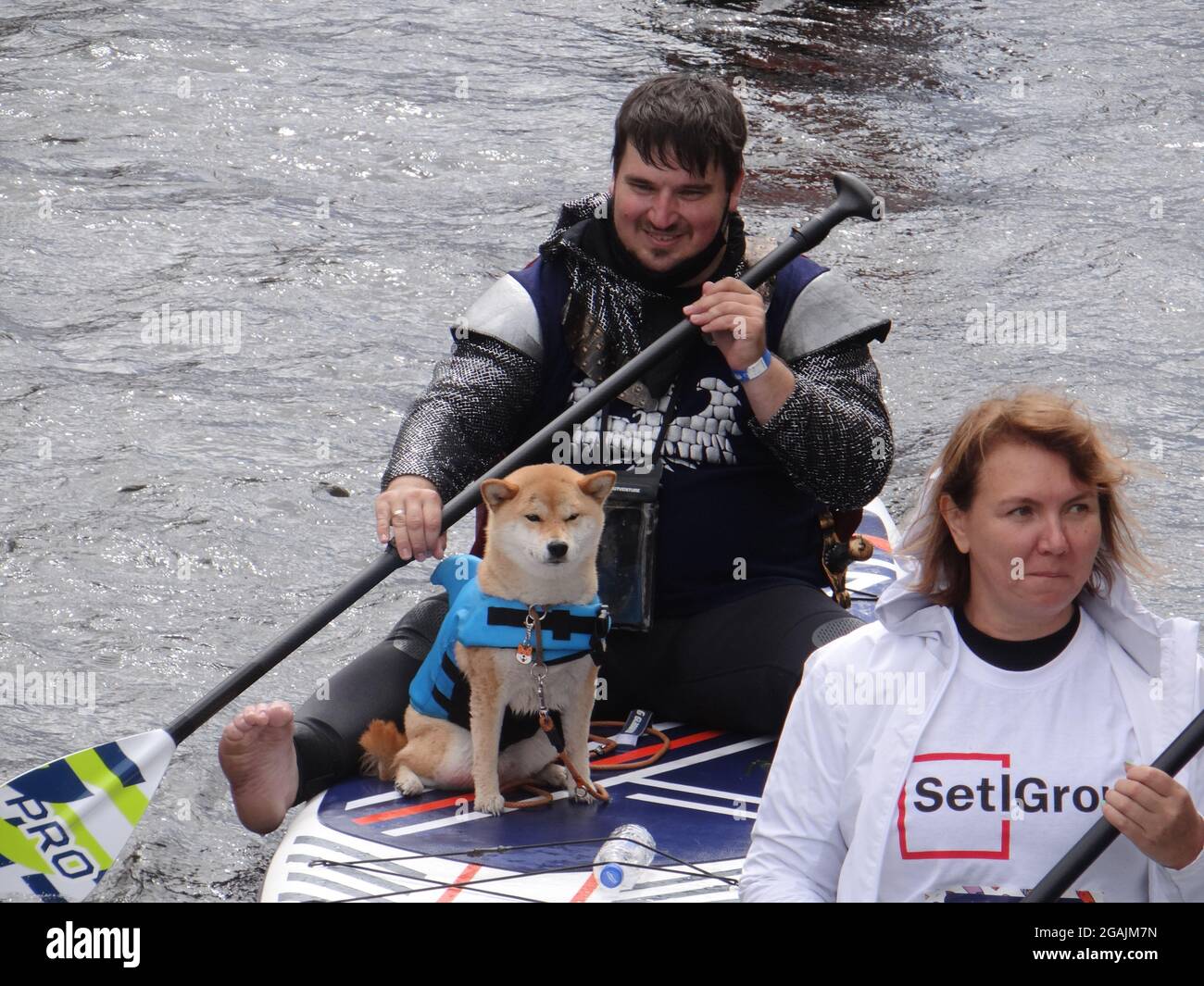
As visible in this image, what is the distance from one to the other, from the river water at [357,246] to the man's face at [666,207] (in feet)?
6.93

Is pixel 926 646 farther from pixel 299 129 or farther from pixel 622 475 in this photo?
pixel 299 129

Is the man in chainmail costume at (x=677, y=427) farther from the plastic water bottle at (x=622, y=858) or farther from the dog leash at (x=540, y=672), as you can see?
the plastic water bottle at (x=622, y=858)

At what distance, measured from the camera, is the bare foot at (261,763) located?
296 cm

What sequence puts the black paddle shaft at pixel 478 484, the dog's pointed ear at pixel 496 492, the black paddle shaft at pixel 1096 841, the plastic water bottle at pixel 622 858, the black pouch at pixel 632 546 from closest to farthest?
the black paddle shaft at pixel 1096 841 → the plastic water bottle at pixel 622 858 → the dog's pointed ear at pixel 496 492 → the black paddle shaft at pixel 478 484 → the black pouch at pixel 632 546

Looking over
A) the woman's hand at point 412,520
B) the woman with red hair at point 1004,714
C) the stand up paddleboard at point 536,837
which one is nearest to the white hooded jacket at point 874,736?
the woman with red hair at point 1004,714

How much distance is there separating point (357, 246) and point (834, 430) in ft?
22.5

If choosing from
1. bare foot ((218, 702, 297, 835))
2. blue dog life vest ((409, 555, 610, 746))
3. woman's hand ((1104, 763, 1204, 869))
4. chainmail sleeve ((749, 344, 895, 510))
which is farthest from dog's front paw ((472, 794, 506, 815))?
woman's hand ((1104, 763, 1204, 869))

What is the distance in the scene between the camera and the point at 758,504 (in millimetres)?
3350

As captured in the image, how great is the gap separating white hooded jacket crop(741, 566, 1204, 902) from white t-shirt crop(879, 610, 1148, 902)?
33 millimetres

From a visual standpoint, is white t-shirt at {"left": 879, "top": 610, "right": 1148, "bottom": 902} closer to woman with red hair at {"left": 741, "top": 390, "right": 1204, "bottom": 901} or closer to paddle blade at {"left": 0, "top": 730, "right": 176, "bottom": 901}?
woman with red hair at {"left": 741, "top": 390, "right": 1204, "bottom": 901}

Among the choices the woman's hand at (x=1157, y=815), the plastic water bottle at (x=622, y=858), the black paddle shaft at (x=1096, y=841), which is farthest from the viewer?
the plastic water bottle at (x=622, y=858)

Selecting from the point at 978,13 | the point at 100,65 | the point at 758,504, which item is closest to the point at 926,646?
the point at 758,504

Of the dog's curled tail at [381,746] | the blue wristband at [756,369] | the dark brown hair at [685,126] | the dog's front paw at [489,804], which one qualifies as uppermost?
the dark brown hair at [685,126]
